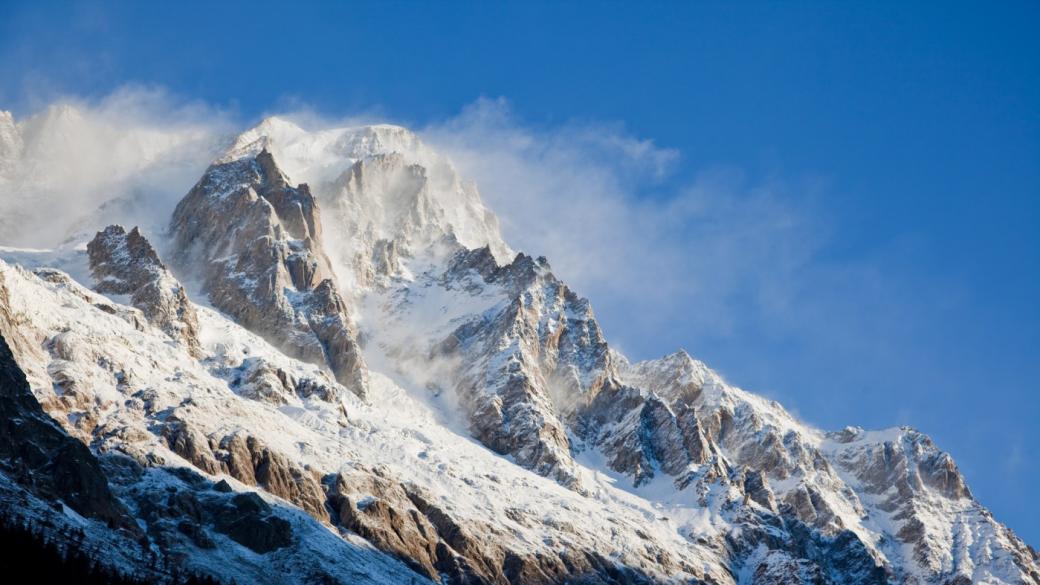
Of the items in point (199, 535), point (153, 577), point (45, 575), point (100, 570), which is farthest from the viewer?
point (199, 535)

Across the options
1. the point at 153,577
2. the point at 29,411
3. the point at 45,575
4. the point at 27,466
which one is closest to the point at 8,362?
the point at 29,411

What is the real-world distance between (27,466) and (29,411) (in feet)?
40.8

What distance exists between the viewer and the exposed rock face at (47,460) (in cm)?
17838

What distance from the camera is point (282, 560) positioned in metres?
198

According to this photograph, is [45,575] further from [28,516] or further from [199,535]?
[199,535]

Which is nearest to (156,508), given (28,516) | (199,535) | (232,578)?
(199,535)

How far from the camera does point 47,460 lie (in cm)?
18300

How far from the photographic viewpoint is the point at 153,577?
525 feet

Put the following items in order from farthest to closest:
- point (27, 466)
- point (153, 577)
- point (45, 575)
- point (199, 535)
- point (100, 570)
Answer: point (199, 535) → point (27, 466) → point (153, 577) → point (100, 570) → point (45, 575)

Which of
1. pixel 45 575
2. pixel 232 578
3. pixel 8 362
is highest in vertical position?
pixel 8 362

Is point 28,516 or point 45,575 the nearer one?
point 45,575

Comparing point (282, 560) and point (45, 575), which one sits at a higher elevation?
point (282, 560)

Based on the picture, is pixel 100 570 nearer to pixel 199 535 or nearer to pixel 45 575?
pixel 45 575

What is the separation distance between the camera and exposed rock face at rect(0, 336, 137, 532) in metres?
178
